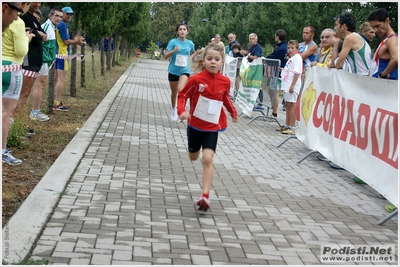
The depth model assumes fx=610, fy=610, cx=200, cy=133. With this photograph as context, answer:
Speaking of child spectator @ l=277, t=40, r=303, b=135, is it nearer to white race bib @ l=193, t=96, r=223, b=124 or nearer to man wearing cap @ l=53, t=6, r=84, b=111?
man wearing cap @ l=53, t=6, r=84, b=111

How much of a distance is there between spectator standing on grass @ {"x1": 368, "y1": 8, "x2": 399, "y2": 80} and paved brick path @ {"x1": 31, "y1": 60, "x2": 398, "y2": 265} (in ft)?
4.89

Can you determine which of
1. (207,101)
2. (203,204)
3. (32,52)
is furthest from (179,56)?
(203,204)

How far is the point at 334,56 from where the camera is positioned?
929 centimetres

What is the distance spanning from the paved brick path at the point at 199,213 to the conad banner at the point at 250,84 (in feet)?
14.3

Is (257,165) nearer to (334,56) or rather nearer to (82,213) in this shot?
(334,56)

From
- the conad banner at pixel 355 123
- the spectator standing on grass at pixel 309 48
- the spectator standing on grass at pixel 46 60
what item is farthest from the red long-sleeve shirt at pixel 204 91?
the spectator standing on grass at pixel 309 48

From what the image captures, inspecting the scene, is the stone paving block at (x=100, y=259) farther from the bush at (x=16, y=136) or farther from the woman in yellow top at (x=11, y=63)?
the bush at (x=16, y=136)

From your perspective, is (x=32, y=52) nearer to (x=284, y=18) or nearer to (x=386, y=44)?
(x=386, y=44)

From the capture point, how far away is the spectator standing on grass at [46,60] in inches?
402

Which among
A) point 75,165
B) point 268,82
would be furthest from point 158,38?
point 75,165

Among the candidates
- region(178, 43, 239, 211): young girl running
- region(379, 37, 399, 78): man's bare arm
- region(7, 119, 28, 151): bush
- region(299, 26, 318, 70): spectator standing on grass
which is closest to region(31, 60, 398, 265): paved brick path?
region(178, 43, 239, 211): young girl running

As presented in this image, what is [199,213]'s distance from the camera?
5820 millimetres

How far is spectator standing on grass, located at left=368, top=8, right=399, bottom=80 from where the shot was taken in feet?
24.2

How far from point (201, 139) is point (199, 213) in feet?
3.16
